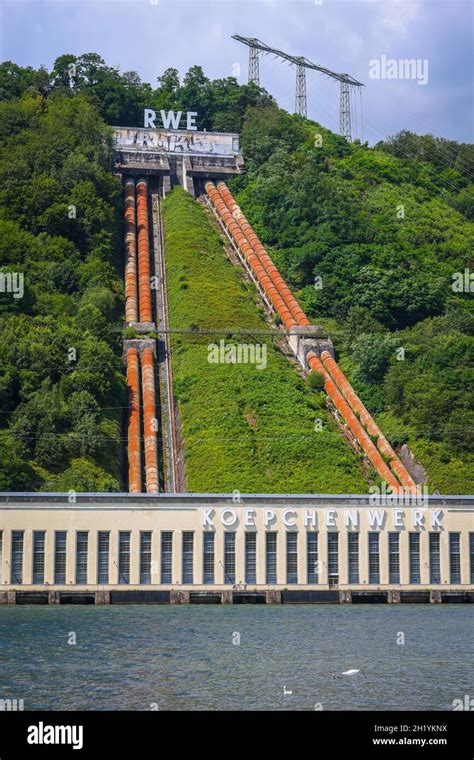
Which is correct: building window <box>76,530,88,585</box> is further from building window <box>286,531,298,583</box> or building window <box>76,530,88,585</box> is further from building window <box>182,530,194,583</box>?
building window <box>286,531,298,583</box>

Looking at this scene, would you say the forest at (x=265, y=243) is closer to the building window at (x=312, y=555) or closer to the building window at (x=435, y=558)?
the building window at (x=435, y=558)

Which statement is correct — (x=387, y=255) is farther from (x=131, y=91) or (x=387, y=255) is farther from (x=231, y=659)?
(x=231, y=659)

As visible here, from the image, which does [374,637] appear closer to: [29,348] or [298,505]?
[298,505]

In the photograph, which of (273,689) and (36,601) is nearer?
(273,689)

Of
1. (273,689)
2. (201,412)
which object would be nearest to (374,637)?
(273,689)

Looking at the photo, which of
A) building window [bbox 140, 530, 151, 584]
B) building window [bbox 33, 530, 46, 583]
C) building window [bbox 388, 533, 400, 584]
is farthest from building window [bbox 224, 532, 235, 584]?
building window [bbox 33, 530, 46, 583]

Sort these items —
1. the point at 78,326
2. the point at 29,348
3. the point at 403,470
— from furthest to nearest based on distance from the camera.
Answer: the point at 78,326
the point at 29,348
the point at 403,470
